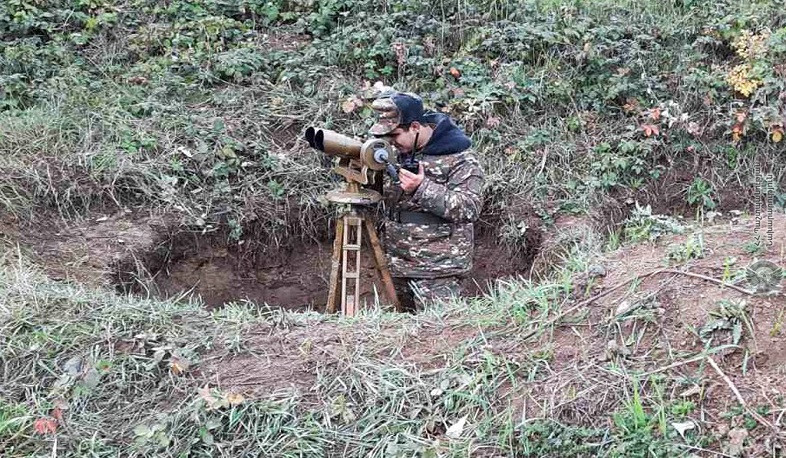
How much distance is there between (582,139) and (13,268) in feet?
12.9

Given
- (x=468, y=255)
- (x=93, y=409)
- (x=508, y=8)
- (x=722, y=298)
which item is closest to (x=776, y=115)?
(x=508, y=8)

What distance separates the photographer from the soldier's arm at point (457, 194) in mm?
4074

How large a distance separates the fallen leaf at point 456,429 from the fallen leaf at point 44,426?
1.48 m

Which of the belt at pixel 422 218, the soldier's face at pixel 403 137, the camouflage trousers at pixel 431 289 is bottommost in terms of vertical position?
the camouflage trousers at pixel 431 289

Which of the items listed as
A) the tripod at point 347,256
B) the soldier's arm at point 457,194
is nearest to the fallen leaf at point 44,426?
the tripod at point 347,256

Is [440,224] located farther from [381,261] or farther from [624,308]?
[624,308]

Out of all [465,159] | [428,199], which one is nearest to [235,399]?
[428,199]

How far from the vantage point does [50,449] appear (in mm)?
2896

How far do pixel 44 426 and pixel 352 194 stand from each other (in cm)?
179

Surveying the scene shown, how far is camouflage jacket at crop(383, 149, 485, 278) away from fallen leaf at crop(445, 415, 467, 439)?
1.48 meters

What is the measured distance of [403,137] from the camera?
420 cm

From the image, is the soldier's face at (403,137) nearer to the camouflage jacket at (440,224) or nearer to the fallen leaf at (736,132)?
the camouflage jacket at (440,224)

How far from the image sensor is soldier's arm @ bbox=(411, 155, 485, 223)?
4.07 metres

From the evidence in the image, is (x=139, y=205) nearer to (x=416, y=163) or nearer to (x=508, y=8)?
(x=416, y=163)
